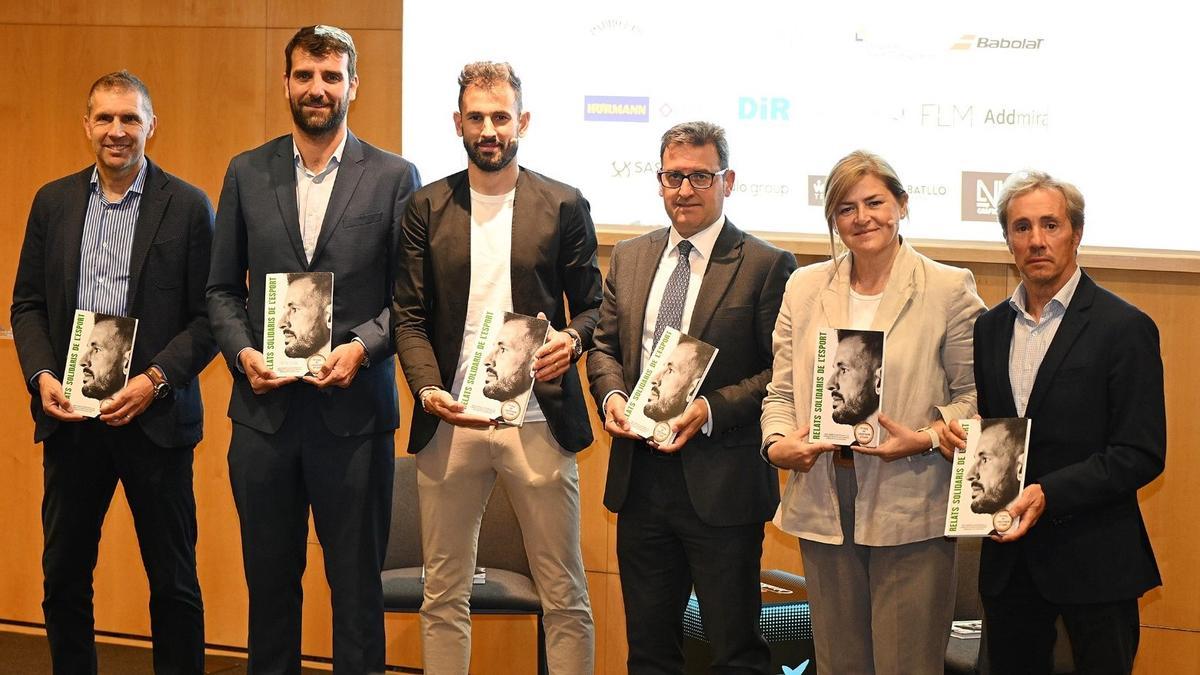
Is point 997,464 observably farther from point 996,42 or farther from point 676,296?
point 996,42

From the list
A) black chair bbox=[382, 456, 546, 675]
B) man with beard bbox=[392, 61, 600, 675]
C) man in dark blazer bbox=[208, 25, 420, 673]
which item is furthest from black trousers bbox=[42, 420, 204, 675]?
man with beard bbox=[392, 61, 600, 675]

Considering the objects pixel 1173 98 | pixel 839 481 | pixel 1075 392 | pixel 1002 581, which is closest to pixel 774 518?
pixel 839 481

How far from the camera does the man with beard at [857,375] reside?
2924mm

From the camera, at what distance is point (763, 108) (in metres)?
4.36

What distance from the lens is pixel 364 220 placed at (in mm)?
3488

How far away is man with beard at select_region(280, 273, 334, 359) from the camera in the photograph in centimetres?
333

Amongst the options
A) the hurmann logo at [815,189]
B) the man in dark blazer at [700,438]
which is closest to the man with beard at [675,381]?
the man in dark blazer at [700,438]

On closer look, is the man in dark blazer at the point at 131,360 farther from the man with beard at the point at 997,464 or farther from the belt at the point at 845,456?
the man with beard at the point at 997,464

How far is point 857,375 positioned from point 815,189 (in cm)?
155

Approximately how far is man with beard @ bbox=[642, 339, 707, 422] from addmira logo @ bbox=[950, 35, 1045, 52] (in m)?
1.79

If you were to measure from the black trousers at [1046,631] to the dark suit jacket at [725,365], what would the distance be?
0.67 metres

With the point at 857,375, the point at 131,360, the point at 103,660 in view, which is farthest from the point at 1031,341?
the point at 103,660

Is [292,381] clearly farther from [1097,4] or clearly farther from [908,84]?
[1097,4]

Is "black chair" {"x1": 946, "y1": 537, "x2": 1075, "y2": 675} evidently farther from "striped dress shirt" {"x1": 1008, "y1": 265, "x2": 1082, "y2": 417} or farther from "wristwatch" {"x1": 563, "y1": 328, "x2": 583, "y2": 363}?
"wristwatch" {"x1": 563, "y1": 328, "x2": 583, "y2": 363}
